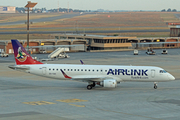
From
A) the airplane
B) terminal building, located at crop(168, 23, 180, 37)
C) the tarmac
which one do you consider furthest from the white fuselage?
terminal building, located at crop(168, 23, 180, 37)

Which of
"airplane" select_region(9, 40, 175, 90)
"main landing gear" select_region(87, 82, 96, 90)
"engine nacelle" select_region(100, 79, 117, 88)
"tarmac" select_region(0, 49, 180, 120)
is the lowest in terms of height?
"tarmac" select_region(0, 49, 180, 120)

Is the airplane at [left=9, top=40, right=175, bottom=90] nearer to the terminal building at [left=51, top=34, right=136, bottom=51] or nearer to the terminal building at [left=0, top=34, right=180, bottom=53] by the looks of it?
the terminal building at [left=0, top=34, right=180, bottom=53]

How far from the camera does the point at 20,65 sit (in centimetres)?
4747

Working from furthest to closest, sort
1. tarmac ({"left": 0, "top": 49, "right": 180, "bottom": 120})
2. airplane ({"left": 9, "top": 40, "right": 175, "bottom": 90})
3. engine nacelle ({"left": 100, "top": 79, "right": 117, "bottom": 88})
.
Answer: airplane ({"left": 9, "top": 40, "right": 175, "bottom": 90}), engine nacelle ({"left": 100, "top": 79, "right": 117, "bottom": 88}), tarmac ({"left": 0, "top": 49, "right": 180, "bottom": 120})

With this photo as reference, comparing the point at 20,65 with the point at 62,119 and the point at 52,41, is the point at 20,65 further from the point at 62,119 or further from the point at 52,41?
the point at 52,41

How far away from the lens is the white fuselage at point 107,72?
1822 inches

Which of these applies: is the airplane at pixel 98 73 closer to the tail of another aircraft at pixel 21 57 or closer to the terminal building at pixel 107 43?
the tail of another aircraft at pixel 21 57

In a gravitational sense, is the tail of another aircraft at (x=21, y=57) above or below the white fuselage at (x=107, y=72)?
above

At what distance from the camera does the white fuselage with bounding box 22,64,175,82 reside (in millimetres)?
46281

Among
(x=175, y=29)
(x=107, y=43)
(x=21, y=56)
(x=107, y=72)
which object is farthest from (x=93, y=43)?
(x=107, y=72)

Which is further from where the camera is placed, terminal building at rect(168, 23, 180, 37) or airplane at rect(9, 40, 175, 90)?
terminal building at rect(168, 23, 180, 37)

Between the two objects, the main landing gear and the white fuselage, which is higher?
the white fuselage

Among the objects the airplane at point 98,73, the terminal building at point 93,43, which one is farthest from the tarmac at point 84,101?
the terminal building at point 93,43

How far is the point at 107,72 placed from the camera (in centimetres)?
4641
